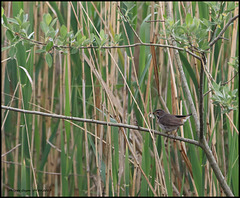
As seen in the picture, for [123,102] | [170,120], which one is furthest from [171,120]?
[123,102]

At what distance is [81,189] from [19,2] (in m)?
1.05

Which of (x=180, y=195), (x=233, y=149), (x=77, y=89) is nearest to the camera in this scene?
(x=233, y=149)

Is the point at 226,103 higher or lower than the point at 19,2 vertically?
lower

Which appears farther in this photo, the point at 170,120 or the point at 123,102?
the point at 123,102

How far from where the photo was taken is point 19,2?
→ 1.80 metres

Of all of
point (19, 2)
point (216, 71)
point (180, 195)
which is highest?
point (19, 2)

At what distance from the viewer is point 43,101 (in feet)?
7.48

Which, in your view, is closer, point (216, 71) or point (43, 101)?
point (216, 71)

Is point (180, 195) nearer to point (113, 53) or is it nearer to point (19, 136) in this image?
point (113, 53)

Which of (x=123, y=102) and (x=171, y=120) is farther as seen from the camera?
(x=123, y=102)

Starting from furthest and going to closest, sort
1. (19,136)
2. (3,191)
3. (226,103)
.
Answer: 1. (3,191)
2. (19,136)
3. (226,103)

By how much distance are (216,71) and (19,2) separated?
1019 millimetres

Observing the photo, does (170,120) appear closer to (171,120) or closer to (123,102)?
(171,120)

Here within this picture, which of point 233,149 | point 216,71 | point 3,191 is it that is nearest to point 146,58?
point 216,71
